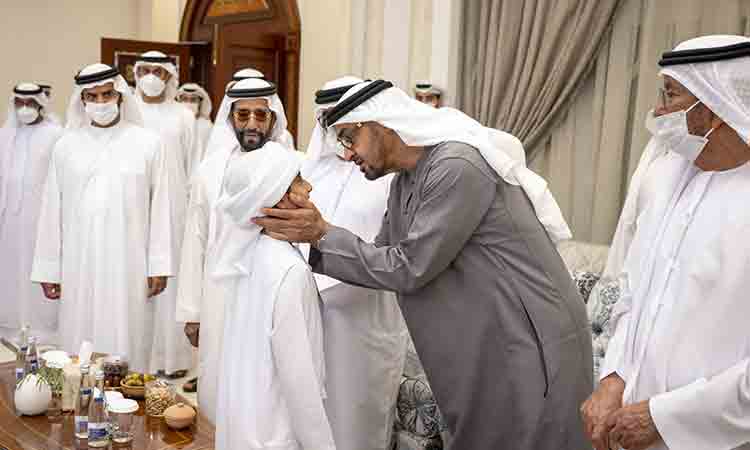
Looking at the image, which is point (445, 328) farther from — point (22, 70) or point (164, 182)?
point (22, 70)

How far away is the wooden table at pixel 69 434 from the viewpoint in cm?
234

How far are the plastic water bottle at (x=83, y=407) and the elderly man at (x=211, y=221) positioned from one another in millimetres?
682

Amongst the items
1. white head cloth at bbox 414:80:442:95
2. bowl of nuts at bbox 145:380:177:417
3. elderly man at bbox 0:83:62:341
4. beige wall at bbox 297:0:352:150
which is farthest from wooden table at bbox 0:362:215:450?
beige wall at bbox 297:0:352:150

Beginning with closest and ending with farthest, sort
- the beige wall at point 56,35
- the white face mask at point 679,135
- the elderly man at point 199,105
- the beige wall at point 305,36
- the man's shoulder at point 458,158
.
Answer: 1. the white face mask at point 679,135
2. the man's shoulder at point 458,158
3. the beige wall at point 305,36
4. the elderly man at point 199,105
5. the beige wall at point 56,35

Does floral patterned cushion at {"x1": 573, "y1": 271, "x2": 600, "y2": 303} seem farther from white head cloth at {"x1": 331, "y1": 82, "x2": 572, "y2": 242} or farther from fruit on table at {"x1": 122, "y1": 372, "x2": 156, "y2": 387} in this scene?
fruit on table at {"x1": 122, "y1": 372, "x2": 156, "y2": 387}

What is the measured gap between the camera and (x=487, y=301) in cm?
207

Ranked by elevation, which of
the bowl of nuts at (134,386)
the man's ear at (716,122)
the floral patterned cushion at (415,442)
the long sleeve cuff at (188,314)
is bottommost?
the floral patterned cushion at (415,442)

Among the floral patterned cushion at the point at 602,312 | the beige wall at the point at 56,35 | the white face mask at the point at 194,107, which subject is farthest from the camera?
the beige wall at the point at 56,35

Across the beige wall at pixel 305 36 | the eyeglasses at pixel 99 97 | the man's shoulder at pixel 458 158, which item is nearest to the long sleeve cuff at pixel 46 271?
the eyeglasses at pixel 99 97

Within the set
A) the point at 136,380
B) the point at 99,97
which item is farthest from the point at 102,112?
the point at 136,380

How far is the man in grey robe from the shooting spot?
2004 mm

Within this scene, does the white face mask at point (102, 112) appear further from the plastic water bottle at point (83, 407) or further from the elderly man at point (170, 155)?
the plastic water bottle at point (83, 407)

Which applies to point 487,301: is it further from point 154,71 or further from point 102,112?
point 154,71

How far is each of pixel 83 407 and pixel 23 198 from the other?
3.28 m
